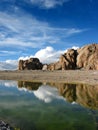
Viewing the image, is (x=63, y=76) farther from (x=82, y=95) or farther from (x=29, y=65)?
→ (x=29, y=65)

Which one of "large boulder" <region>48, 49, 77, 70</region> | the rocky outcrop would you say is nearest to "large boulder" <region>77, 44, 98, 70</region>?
"large boulder" <region>48, 49, 77, 70</region>

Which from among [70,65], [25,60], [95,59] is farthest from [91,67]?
[25,60]

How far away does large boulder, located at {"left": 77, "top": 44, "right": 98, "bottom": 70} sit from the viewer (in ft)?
367

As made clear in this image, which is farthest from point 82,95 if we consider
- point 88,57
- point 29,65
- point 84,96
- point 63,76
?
point 29,65

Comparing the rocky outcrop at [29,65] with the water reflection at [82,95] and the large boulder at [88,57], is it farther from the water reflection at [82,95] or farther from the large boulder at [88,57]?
the water reflection at [82,95]

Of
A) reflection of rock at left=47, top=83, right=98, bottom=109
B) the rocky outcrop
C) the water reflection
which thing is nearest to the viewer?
reflection of rock at left=47, top=83, right=98, bottom=109

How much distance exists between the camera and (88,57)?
390ft

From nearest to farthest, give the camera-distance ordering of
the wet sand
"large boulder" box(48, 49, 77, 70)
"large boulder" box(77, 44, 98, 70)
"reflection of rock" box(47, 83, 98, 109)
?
"reflection of rock" box(47, 83, 98, 109) < the wet sand < "large boulder" box(77, 44, 98, 70) < "large boulder" box(48, 49, 77, 70)

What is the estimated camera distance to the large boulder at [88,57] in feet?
367

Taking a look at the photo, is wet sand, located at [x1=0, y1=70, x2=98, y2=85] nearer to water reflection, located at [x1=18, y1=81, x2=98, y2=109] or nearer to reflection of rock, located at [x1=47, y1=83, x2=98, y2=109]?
water reflection, located at [x1=18, y1=81, x2=98, y2=109]

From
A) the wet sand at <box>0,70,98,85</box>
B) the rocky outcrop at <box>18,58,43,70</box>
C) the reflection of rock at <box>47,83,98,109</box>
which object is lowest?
the reflection of rock at <box>47,83,98,109</box>

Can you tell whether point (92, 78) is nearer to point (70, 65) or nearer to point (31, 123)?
point (70, 65)

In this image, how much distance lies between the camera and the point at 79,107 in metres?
32.2

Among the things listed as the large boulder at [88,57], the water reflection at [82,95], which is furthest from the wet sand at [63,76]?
the large boulder at [88,57]
